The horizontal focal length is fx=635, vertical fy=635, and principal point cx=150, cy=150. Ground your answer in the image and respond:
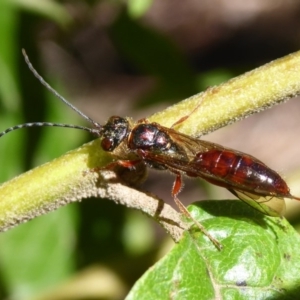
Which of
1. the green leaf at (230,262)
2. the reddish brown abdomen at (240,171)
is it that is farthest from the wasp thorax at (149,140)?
the green leaf at (230,262)

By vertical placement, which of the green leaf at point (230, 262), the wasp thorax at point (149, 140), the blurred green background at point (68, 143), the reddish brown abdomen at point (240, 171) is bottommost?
the green leaf at point (230, 262)

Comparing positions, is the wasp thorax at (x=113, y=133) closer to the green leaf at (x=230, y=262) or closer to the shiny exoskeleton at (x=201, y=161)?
the shiny exoskeleton at (x=201, y=161)

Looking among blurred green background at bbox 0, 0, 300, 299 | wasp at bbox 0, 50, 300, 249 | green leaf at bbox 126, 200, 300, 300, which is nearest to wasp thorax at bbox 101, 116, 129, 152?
wasp at bbox 0, 50, 300, 249

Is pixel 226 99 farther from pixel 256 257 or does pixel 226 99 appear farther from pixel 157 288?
pixel 157 288

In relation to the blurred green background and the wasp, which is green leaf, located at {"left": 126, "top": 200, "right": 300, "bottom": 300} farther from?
the blurred green background

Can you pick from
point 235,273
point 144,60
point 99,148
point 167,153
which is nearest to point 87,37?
point 144,60

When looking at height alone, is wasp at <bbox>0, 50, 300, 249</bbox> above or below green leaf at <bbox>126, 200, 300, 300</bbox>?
above
